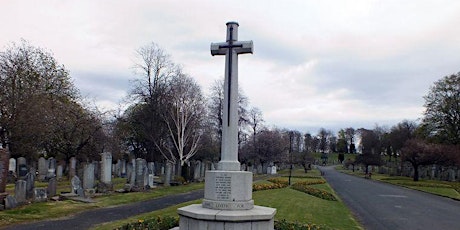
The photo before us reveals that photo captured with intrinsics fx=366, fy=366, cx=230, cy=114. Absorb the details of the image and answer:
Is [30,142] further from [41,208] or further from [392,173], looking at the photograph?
[392,173]

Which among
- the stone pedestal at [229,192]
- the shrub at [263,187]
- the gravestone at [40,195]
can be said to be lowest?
the shrub at [263,187]

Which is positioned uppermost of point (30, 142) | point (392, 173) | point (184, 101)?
point (184, 101)

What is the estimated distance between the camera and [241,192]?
8.95 meters

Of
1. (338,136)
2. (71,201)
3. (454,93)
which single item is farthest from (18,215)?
(338,136)

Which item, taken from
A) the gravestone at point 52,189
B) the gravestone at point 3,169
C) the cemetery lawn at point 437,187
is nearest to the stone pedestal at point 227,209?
the gravestone at point 3,169

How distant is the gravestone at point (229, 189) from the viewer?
26.8ft

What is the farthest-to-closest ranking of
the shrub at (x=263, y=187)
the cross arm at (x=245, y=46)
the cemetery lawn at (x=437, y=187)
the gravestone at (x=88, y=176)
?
the cemetery lawn at (x=437, y=187), the shrub at (x=263, y=187), the gravestone at (x=88, y=176), the cross arm at (x=245, y=46)

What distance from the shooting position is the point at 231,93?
9.67 meters

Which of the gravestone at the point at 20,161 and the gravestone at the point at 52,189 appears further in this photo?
the gravestone at the point at 20,161

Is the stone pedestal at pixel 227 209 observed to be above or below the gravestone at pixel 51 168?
above

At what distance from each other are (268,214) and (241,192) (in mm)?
930

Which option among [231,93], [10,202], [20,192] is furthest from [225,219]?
[20,192]

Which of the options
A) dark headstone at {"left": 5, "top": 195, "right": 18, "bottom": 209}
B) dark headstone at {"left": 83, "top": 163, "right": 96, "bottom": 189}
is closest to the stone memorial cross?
dark headstone at {"left": 5, "top": 195, "right": 18, "bottom": 209}

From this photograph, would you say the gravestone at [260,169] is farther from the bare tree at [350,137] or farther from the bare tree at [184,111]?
the bare tree at [350,137]
